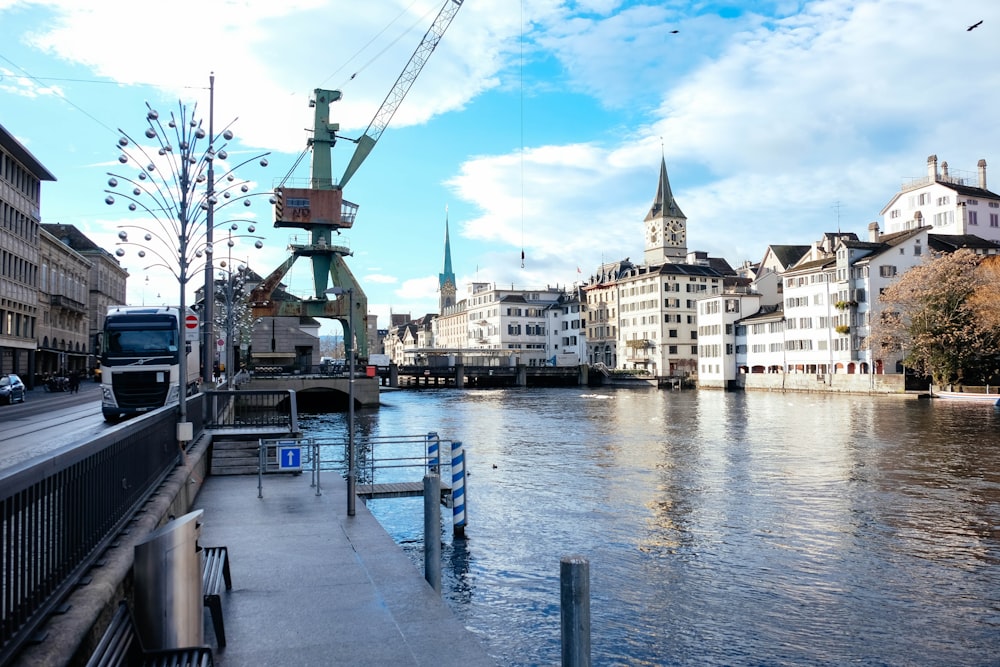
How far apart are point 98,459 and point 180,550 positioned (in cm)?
201

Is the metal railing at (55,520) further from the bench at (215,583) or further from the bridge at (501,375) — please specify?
the bridge at (501,375)

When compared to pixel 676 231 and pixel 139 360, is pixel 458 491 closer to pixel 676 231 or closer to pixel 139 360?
pixel 139 360

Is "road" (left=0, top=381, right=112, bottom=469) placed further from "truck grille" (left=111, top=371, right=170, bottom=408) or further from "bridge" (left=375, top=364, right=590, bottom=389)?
"bridge" (left=375, top=364, right=590, bottom=389)

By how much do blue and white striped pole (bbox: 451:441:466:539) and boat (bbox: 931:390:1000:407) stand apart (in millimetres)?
58999

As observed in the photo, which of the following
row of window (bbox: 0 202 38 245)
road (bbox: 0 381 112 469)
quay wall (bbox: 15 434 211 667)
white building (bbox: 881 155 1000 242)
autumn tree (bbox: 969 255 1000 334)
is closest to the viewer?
quay wall (bbox: 15 434 211 667)

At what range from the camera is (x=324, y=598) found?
399 inches

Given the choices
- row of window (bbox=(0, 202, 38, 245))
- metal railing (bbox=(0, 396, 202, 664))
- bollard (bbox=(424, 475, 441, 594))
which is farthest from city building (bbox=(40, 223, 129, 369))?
metal railing (bbox=(0, 396, 202, 664))

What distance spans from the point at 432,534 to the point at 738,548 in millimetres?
8267

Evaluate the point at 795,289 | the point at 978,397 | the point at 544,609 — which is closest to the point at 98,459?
the point at 544,609

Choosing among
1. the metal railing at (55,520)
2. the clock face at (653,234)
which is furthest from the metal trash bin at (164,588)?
the clock face at (653,234)

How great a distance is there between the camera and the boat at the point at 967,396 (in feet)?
221

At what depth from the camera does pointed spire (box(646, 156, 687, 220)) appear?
557 ft

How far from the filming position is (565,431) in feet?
157

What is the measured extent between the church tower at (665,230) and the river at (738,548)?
132 meters
